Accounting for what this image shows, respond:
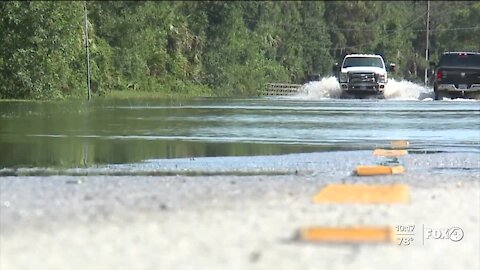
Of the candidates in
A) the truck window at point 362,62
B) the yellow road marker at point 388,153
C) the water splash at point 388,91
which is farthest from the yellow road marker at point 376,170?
the truck window at point 362,62

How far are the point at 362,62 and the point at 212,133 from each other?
20.0 m

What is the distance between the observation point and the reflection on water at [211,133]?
1373cm

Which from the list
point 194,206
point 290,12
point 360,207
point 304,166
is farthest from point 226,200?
point 290,12

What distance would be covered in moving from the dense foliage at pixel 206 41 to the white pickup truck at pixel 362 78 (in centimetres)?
1037

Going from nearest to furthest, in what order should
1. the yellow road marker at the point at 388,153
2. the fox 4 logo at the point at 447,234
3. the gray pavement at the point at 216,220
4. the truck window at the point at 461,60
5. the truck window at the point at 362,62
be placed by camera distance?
the gray pavement at the point at 216,220 → the fox 4 logo at the point at 447,234 → the yellow road marker at the point at 388,153 → the truck window at the point at 461,60 → the truck window at the point at 362,62

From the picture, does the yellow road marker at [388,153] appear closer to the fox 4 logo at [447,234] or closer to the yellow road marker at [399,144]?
the yellow road marker at [399,144]

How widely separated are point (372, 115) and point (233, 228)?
1640 cm

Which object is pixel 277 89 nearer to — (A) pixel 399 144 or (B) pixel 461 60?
(B) pixel 461 60

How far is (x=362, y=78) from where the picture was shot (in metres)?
35.1

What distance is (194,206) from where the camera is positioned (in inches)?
303

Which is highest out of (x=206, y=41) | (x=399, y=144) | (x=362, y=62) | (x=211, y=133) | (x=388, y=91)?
→ (x=206, y=41)

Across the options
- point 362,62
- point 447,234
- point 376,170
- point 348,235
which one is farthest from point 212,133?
point 362,62

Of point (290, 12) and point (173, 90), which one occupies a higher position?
point (290, 12)

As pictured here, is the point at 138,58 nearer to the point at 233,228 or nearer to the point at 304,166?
the point at 304,166
